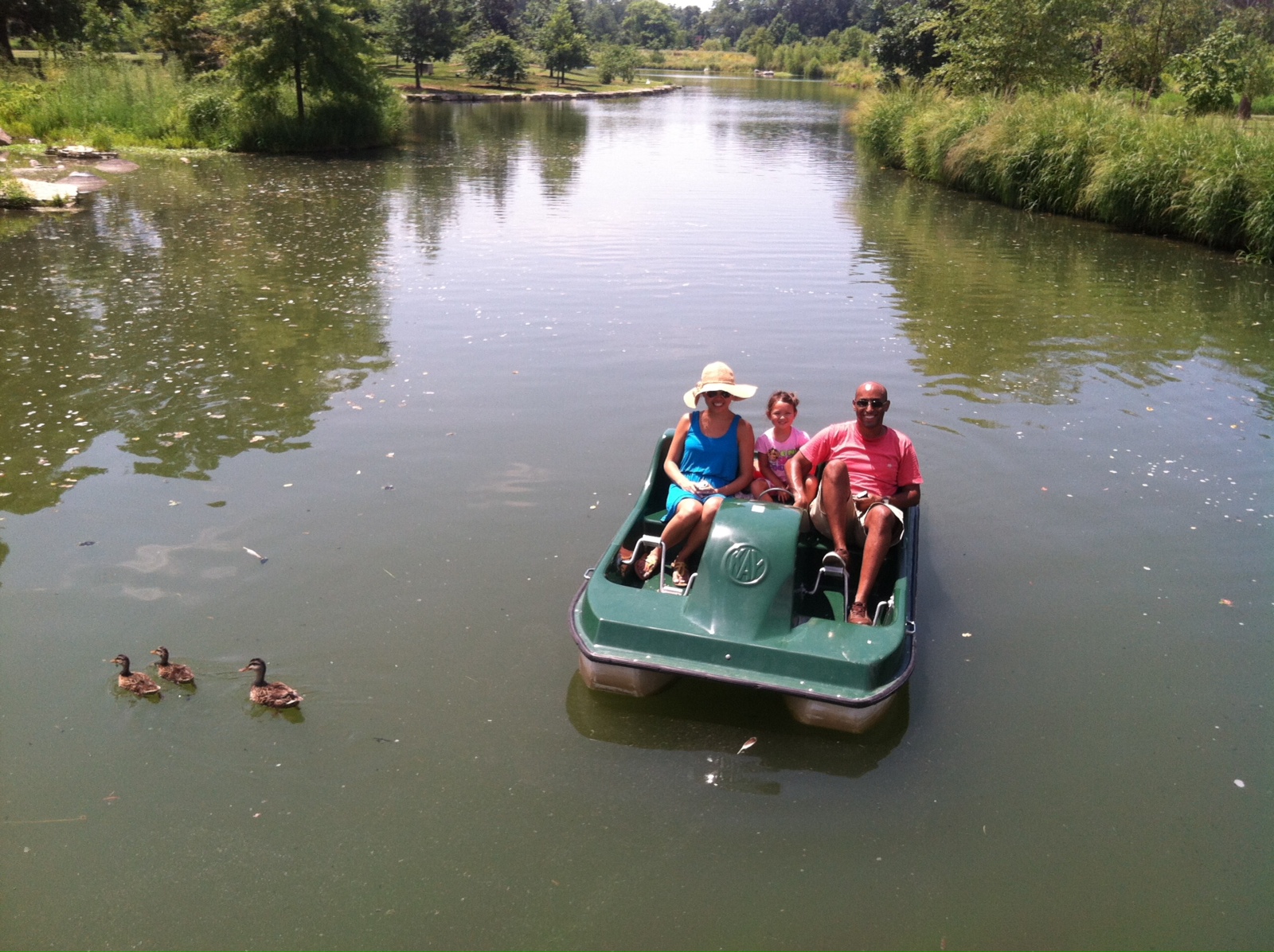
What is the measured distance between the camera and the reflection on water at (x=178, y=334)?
950 cm

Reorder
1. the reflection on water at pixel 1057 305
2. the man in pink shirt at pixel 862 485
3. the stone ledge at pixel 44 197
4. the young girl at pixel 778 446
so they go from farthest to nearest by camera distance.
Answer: the stone ledge at pixel 44 197
the reflection on water at pixel 1057 305
the young girl at pixel 778 446
the man in pink shirt at pixel 862 485

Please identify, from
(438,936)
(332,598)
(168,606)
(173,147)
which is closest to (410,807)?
(438,936)

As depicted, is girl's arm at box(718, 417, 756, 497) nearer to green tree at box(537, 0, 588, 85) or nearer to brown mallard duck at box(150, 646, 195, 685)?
brown mallard duck at box(150, 646, 195, 685)

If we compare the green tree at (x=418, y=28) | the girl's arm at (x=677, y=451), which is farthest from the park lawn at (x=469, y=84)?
the girl's arm at (x=677, y=451)

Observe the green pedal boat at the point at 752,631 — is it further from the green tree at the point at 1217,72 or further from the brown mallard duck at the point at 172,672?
the green tree at the point at 1217,72

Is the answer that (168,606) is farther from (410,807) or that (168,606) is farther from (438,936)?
(438,936)

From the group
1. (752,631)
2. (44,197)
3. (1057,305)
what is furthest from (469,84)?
A: (752,631)

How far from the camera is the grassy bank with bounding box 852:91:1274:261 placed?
19.6 m

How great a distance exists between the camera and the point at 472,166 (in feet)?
100

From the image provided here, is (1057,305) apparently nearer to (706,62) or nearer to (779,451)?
(779,451)

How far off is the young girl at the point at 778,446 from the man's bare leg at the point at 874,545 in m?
0.91

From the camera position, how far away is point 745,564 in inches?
225

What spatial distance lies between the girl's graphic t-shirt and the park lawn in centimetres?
5522

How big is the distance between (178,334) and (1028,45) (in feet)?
96.5
